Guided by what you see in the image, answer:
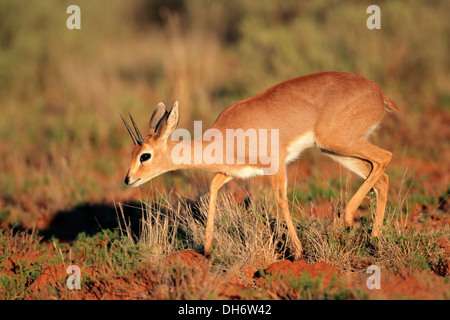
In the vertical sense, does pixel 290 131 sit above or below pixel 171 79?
below

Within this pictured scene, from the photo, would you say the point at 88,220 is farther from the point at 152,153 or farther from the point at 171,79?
the point at 171,79

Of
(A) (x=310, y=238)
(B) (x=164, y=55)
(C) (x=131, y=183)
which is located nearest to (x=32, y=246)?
(C) (x=131, y=183)

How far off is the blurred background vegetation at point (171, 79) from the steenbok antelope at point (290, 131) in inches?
89.0

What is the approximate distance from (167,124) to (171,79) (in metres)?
8.21

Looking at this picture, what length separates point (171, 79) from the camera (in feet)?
45.2

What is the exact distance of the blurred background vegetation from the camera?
970 centimetres

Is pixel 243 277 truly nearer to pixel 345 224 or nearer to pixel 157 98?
pixel 345 224

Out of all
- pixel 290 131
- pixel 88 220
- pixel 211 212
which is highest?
pixel 290 131

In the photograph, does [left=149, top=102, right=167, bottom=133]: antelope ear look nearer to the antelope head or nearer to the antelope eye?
the antelope head

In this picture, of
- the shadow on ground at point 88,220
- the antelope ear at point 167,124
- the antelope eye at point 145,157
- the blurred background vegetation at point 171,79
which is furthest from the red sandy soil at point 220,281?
the blurred background vegetation at point 171,79

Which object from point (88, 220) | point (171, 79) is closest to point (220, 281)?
point (88, 220)

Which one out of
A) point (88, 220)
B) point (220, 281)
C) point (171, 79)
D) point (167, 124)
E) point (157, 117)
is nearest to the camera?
point (220, 281)

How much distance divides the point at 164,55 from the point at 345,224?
1237cm

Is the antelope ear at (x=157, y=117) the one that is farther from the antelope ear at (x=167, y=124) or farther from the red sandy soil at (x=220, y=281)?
the red sandy soil at (x=220, y=281)
